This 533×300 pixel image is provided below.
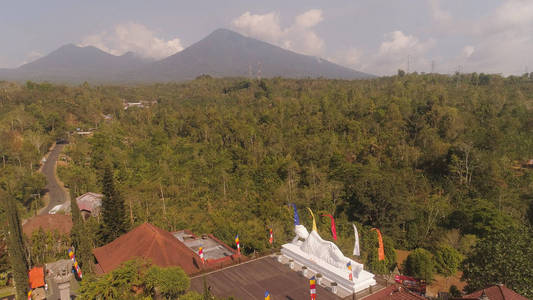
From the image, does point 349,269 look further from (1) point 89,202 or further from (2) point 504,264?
(1) point 89,202

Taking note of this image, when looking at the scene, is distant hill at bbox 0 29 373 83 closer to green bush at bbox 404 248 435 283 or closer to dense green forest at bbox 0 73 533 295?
dense green forest at bbox 0 73 533 295

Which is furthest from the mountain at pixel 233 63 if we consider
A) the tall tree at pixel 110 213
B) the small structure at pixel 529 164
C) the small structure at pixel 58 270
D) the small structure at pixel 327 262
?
the small structure at pixel 327 262

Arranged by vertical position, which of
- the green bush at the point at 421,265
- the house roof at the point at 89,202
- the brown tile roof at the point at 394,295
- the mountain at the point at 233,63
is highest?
the mountain at the point at 233,63

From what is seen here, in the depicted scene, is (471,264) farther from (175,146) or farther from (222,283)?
(175,146)

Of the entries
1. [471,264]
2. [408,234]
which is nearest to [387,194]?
[408,234]

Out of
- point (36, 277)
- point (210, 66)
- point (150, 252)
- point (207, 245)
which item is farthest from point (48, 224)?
point (210, 66)

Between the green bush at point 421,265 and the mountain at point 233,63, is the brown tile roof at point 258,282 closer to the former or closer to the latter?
the green bush at point 421,265

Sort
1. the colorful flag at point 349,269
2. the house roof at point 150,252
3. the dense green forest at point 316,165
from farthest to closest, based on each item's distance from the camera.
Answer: the dense green forest at point 316,165 → the house roof at point 150,252 → the colorful flag at point 349,269

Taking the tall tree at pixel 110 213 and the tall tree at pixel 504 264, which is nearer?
the tall tree at pixel 504 264
